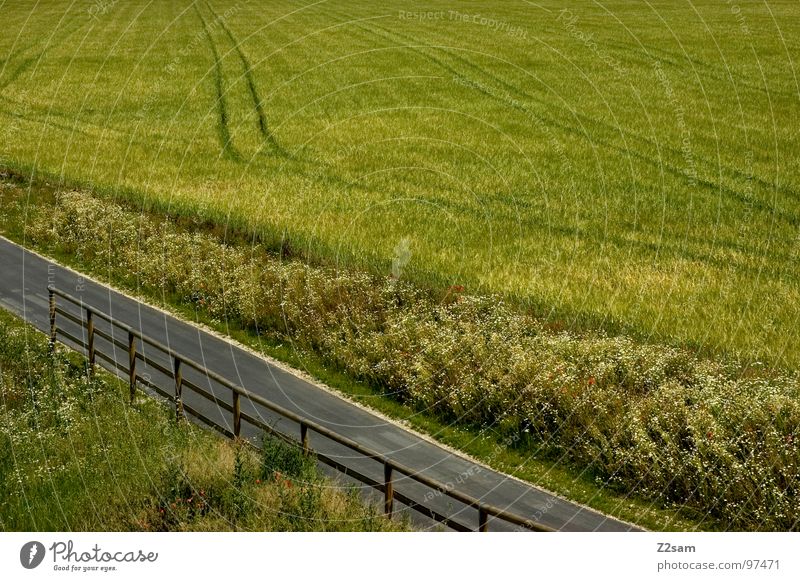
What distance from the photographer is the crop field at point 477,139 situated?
30.2 m

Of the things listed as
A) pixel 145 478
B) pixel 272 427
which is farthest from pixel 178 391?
pixel 145 478

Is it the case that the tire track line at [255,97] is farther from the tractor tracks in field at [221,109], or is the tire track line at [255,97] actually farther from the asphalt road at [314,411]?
the asphalt road at [314,411]

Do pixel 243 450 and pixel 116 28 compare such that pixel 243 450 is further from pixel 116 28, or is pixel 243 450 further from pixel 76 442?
pixel 116 28

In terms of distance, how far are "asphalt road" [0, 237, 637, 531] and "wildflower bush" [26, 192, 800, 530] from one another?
3.53 ft

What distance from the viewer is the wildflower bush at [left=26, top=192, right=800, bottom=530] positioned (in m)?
18.8

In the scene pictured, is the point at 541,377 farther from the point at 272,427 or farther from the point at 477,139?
the point at 477,139

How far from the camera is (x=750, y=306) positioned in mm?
26531

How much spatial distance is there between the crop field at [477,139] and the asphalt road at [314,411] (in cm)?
478

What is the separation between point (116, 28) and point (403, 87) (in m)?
28.2

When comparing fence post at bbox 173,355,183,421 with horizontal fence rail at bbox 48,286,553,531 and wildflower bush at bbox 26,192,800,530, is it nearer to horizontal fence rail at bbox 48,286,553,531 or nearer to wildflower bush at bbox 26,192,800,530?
horizontal fence rail at bbox 48,286,553,531

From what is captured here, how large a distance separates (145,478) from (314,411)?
664 centimetres

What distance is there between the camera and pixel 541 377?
22312mm

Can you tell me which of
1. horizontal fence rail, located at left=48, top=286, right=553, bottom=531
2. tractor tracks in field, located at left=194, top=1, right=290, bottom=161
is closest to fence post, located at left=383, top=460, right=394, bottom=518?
horizontal fence rail, located at left=48, top=286, right=553, bottom=531

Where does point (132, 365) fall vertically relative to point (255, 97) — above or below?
above
